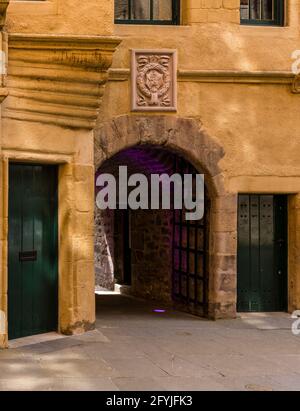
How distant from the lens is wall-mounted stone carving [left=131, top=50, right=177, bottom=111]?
378 inches

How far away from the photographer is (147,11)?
10016 mm

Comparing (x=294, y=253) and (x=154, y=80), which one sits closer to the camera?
(x=154, y=80)

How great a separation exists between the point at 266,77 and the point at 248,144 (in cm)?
95

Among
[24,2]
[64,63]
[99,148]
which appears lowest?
[99,148]

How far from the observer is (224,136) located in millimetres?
10000

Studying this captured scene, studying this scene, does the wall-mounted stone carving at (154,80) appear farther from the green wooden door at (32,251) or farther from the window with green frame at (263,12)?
the green wooden door at (32,251)

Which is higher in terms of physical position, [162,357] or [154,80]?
[154,80]

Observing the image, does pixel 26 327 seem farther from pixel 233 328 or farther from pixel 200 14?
pixel 200 14

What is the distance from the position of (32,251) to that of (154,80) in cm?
299

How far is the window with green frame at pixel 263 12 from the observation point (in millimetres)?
10297

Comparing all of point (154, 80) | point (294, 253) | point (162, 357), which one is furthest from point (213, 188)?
point (162, 357)

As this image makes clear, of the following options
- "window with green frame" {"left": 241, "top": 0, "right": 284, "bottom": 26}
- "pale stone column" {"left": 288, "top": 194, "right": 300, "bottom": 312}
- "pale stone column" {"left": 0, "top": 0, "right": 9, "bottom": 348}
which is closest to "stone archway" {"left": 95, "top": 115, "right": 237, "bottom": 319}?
"pale stone column" {"left": 288, "top": 194, "right": 300, "bottom": 312}

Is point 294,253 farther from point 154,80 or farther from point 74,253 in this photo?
point 74,253
